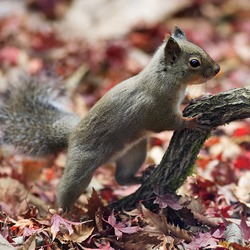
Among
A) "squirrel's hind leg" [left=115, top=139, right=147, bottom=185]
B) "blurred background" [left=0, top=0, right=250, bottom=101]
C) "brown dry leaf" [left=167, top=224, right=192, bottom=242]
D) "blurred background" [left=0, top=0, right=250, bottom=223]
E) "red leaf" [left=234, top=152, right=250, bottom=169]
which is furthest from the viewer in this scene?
"blurred background" [left=0, top=0, right=250, bottom=101]

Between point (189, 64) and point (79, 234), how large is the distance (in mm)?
1304

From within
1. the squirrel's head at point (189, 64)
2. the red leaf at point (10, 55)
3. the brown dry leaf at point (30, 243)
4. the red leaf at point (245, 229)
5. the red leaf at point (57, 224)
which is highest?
the squirrel's head at point (189, 64)

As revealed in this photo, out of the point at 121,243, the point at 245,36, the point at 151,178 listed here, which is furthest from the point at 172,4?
the point at 121,243

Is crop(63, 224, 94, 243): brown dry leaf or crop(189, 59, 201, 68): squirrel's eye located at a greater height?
crop(189, 59, 201, 68): squirrel's eye

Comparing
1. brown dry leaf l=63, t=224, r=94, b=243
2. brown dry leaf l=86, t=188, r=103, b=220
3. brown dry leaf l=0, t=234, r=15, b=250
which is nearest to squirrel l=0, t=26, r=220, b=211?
brown dry leaf l=86, t=188, r=103, b=220

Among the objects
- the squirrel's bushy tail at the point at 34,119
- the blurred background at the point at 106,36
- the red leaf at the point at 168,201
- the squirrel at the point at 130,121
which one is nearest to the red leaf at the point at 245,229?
the red leaf at the point at 168,201

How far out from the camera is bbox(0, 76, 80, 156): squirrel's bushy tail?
175 inches

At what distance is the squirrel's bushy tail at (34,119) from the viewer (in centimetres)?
445

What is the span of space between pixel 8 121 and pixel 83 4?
4.99 m

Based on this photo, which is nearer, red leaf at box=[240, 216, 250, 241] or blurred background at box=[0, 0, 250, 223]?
red leaf at box=[240, 216, 250, 241]

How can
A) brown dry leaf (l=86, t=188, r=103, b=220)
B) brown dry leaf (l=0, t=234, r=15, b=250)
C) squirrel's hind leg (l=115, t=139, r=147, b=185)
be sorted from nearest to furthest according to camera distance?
brown dry leaf (l=0, t=234, r=15, b=250) < brown dry leaf (l=86, t=188, r=103, b=220) < squirrel's hind leg (l=115, t=139, r=147, b=185)

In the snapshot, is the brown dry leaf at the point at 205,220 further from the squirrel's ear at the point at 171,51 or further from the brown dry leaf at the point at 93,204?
the squirrel's ear at the point at 171,51

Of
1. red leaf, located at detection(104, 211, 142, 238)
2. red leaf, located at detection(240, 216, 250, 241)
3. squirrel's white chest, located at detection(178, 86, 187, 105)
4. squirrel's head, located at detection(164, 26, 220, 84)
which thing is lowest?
red leaf, located at detection(104, 211, 142, 238)

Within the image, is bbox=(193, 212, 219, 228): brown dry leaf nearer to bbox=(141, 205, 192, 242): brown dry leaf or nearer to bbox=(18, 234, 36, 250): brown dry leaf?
bbox=(141, 205, 192, 242): brown dry leaf
